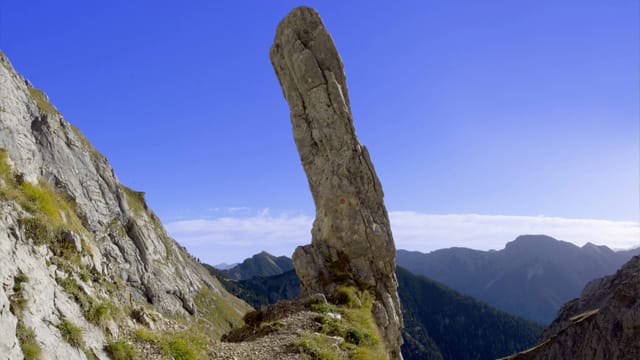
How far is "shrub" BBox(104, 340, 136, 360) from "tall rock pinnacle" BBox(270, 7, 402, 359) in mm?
22475

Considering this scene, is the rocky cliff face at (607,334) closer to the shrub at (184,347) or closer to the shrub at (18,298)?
the shrub at (184,347)

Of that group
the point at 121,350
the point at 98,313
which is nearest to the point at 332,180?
the point at 98,313

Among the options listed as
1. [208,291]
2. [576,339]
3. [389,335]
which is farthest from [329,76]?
[208,291]

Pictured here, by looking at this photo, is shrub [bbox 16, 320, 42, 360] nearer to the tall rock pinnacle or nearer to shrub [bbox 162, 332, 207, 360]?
shrub [bbox 162, 332, 207, 360]

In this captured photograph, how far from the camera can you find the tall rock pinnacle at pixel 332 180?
39156 millimetres

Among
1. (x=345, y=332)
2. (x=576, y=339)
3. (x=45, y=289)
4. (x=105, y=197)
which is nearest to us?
(x=45, y=289)

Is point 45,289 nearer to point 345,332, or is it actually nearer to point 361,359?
point 361,359

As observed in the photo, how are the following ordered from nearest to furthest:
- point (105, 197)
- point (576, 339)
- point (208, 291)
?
1. point (576, 339)
2. point (105, 197)
3. point (208, 291)

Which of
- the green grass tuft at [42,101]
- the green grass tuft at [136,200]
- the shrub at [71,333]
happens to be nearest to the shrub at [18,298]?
the shrub at [71,333]

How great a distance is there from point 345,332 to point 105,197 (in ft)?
360

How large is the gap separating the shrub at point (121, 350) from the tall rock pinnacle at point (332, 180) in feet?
73.7

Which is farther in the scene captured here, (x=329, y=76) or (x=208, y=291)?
(x=208, y=291)

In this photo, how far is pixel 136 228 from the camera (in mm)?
130000

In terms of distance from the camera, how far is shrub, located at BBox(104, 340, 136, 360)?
1441 cm
